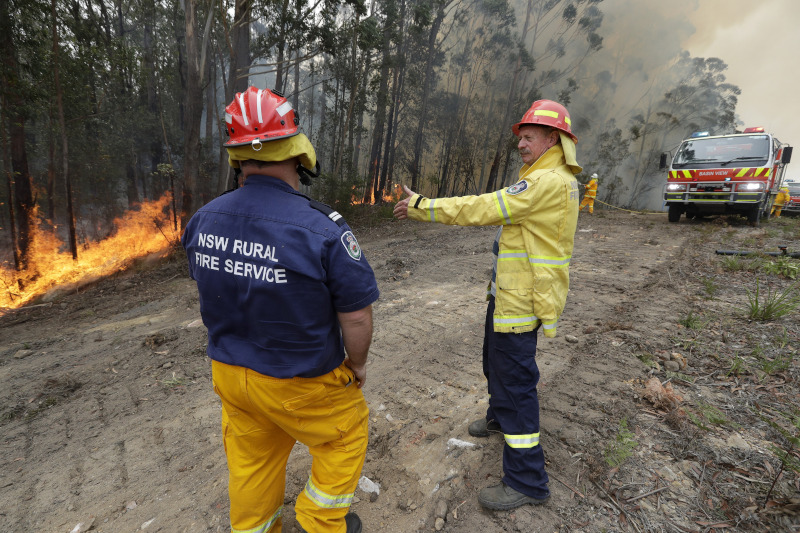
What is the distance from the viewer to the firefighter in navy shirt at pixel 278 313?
4.44 ft

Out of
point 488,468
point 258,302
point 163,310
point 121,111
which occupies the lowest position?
point 163,310

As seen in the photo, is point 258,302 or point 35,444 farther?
point 35,444

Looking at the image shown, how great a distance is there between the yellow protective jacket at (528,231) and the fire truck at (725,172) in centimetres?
1020

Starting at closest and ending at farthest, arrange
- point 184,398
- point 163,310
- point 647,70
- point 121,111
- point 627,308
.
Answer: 1. point 184,398
2. point 627,308
3. point 163,310
4. point 121,111
5. point 647,70

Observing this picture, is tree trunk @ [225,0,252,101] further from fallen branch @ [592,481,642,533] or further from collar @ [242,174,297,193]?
fallen branch @ [592,481,642,533]

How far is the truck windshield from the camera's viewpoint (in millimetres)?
9258

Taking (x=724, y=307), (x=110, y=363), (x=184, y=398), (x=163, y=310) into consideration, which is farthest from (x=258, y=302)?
(x=163, y=310)

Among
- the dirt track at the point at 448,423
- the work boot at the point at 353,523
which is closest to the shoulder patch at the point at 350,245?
the work boot at the point at 353,523

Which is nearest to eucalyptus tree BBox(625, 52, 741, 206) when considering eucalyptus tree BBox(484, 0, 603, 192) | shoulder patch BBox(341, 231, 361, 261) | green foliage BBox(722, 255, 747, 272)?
eucalyptus tree BBox(484, 0, 603, 192)

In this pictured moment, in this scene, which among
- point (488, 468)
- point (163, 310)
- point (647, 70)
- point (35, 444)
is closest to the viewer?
point (488, 468)

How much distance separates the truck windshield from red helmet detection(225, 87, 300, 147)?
1169 cm

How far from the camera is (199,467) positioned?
2439 millimetres

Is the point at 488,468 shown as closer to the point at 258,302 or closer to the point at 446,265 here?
the point at 258,302

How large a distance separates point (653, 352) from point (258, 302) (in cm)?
347
